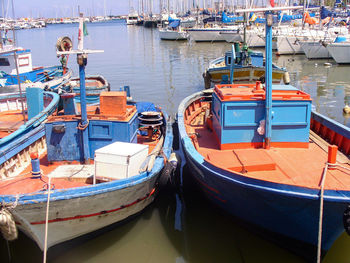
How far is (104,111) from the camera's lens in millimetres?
9125

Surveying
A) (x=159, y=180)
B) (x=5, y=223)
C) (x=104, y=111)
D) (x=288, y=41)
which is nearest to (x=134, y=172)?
(x=159, y=180)

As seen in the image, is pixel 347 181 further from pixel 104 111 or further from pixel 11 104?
pixel 11 104

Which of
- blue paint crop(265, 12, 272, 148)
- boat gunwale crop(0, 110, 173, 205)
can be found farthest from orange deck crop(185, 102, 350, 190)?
boat gunwale crop(0, 110, 173, 205)

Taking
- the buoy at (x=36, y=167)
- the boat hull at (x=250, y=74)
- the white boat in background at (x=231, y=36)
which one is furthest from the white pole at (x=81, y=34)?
the white boat in background at (x=231, y=36)

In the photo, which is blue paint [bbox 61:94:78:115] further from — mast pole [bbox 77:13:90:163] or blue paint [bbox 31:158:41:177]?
blue paint [bbox 31:158:41:177]

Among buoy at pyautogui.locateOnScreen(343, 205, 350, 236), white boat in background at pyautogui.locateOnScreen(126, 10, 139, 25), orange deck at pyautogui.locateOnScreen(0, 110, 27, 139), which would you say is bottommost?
buoy at pyautogui.locateOnScreen(343, 205, 350, 236)

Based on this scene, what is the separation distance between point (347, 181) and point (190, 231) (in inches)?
149

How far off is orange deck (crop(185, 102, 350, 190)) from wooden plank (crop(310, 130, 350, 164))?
6cm

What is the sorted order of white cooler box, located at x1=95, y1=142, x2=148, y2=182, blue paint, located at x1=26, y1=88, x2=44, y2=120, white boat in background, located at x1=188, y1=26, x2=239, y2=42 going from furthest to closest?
white boat in background, located at x1=188, y1=26, x2=239, y2=42 < blue paint, located at x1=26, y1=88, x2=44, y2=120 < white cooler box, located at x1=95, y1=142, x2=148, y2=182

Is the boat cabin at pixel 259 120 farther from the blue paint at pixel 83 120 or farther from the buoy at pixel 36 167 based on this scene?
the buoy at pixel 36 167

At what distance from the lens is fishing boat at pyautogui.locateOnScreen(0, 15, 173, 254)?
6766mm

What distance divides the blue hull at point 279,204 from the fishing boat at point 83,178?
64.4 inches

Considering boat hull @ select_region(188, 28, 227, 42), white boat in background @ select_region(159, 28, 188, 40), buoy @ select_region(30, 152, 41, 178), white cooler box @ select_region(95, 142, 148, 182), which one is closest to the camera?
buoy @ select_region(30, 152, 41, 178)

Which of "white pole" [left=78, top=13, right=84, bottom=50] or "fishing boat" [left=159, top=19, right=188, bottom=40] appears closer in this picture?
"white pole" [left=78, top=13, right=84, bottom=50]
